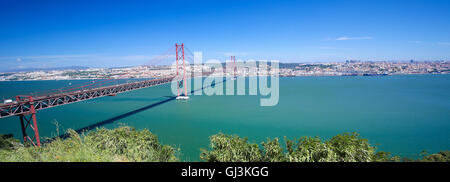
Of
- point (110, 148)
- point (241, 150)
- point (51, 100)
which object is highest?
point (51, 100)

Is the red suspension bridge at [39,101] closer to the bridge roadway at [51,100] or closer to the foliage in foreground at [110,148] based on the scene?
the bridge roadway at [51,100]

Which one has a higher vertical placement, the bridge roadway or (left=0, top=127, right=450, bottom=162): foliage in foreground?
the bridge roadway

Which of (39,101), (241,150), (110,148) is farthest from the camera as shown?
(39,101)

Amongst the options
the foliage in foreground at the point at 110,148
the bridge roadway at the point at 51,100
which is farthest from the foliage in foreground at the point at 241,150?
the bridge roadway at the point at 51,100

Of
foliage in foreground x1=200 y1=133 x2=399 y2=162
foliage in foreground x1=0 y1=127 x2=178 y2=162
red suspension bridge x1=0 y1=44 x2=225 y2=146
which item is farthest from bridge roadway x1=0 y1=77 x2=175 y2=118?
foliage in foreground x1=200 y1=133 x2=399 y2=162

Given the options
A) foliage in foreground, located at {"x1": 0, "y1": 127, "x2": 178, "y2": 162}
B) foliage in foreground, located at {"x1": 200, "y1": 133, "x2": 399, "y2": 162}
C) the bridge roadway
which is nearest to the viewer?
foliage in foreground, located at {"x1": 0, "y1": 127, "x2": 178, "y2": 162}

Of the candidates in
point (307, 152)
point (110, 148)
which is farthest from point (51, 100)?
point (307, 152)

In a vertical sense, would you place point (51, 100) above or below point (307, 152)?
above

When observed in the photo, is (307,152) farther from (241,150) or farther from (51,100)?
(51,100)

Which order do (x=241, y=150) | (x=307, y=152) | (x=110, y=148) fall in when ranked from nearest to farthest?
(x=307, y=152) → (x=110, y=148) → (x=241, y=150)

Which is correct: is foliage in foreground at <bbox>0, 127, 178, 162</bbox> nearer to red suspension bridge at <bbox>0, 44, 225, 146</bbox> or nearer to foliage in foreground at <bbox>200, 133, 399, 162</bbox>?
foliage in foreground at <bbox>200, 133, 399, 162</bbox>

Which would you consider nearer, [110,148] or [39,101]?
[110,148]
